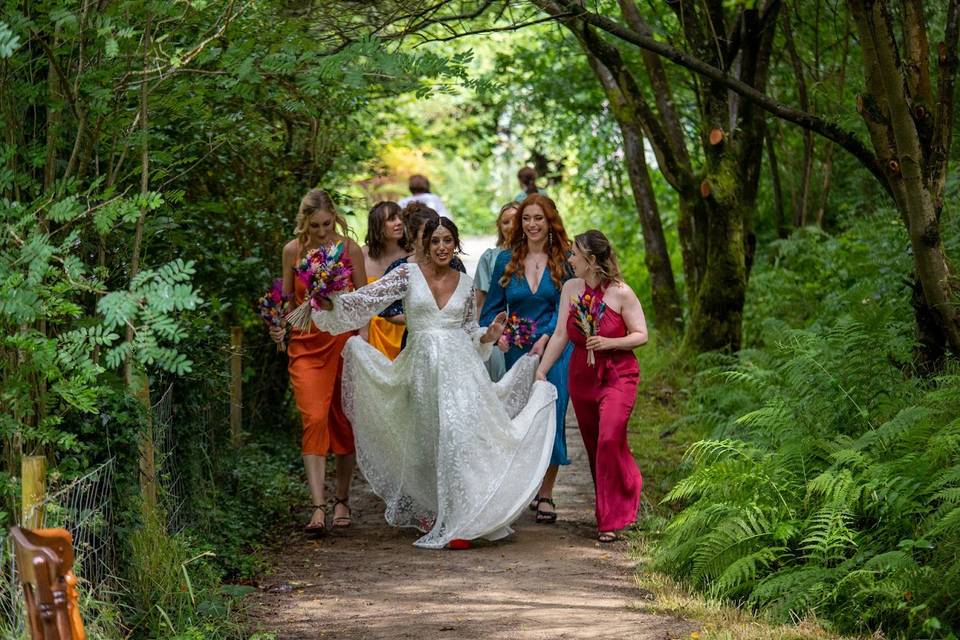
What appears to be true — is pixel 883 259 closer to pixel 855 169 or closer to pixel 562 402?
pixel 562 402

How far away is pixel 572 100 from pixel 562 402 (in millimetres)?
11275

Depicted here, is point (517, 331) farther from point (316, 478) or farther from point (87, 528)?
point (87, 528)

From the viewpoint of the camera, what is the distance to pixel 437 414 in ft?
31.1

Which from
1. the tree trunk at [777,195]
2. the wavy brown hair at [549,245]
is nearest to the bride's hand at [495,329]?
the wavy brown hair at [549,245]

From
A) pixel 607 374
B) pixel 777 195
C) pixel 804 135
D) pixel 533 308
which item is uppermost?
pixel 804 135

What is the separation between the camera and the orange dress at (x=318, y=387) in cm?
974

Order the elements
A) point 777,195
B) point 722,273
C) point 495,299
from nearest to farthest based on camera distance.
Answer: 1. point 495,299
2. point 722,273
3. point 777,195

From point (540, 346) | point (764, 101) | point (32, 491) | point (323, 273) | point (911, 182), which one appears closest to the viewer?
point (32, 491)

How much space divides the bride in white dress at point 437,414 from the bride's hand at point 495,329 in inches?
7.2

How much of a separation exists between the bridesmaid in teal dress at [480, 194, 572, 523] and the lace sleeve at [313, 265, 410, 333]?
133 cm

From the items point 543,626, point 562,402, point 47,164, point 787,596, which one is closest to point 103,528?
point 47,164

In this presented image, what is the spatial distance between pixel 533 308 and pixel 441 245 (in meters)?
1.44

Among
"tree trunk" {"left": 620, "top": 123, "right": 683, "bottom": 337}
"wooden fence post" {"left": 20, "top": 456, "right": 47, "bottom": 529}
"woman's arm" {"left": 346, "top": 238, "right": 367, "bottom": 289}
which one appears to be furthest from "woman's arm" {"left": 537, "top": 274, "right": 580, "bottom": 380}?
"tree trunk" {"left": 620, "top": 123, "right": 683, "bottom": 337}

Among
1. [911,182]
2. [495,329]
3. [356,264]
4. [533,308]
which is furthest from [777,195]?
[911,182]
